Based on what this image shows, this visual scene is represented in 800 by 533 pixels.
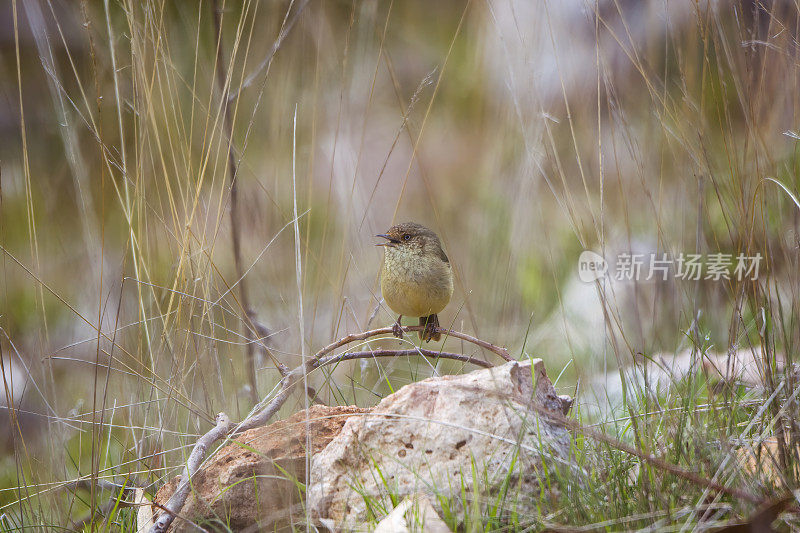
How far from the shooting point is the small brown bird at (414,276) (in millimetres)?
3049

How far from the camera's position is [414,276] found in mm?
3055

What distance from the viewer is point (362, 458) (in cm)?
174

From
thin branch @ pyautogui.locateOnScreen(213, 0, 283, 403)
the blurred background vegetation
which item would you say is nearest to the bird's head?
the blurred background vegetation

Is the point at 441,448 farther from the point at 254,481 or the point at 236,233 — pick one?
the point at 236,233

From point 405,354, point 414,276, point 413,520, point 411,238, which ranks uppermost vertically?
point 411,238

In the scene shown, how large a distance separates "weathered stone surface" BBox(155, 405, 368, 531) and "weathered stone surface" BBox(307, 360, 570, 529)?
69 mm

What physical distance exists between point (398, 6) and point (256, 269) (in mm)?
3766

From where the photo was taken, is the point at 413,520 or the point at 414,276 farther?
the point at 414,276

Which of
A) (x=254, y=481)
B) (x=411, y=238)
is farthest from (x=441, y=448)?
(x=411, y=238)

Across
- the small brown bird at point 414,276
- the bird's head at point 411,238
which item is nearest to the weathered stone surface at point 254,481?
the small brown bird at point 414,276

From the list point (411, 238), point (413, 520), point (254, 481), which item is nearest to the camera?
point (413, 520)

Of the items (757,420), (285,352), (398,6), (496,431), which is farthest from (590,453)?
(398,6)

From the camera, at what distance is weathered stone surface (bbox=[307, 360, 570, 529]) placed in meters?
1.62

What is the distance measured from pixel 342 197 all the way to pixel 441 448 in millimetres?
2097
